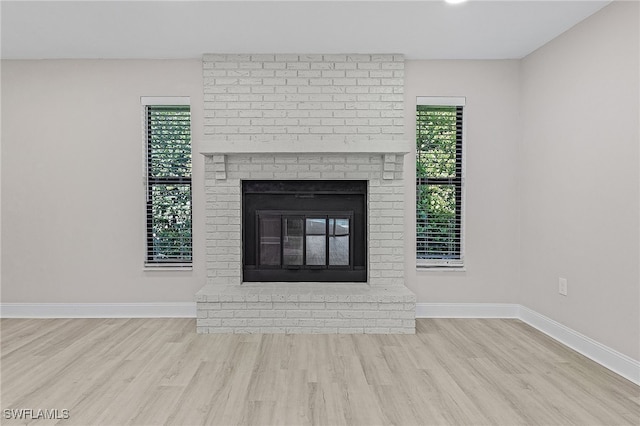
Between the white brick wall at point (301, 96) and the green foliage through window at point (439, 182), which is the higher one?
the white brick wall at point (301, 96)

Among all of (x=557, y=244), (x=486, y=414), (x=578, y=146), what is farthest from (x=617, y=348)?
(x=578, y=146)

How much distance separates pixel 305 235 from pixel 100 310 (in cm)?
217

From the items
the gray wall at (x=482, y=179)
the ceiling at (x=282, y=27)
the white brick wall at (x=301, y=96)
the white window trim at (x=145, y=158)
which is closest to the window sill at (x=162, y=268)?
the white window trim at (x=145, y=158)

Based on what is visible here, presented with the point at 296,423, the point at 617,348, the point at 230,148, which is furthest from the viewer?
the point at 230,148

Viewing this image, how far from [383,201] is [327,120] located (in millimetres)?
950

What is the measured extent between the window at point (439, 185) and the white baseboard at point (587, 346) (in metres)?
0.84

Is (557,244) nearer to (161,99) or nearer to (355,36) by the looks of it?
(355,36)

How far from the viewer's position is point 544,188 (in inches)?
149

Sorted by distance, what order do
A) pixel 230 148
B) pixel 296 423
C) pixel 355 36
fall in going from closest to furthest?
pixel 296 423 → pixel 355 36 → pixel 230 148

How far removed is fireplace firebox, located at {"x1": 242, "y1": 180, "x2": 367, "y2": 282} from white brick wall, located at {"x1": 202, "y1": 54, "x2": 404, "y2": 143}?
0.59 meters

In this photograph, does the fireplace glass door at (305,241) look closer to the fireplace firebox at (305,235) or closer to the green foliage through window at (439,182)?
the fireplace firebox at (305,235)

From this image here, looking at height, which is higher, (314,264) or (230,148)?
(230,148)

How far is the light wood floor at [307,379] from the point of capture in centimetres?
231

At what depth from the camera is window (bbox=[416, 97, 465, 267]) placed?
14.1 feet
